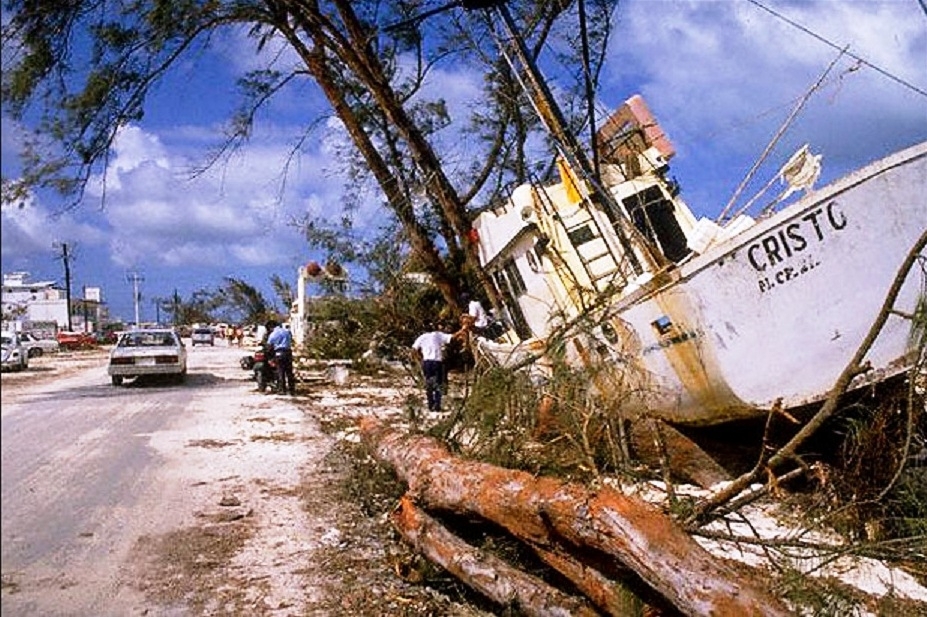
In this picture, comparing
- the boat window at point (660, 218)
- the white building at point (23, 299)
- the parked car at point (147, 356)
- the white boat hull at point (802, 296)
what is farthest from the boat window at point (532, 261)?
the white building at point (23, 299)

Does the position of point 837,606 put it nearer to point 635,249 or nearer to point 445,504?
point 445,504

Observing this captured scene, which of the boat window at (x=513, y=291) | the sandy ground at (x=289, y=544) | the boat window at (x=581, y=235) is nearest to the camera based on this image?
the sandy ground at (x=289, y=544)

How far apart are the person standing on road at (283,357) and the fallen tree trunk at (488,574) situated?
9977mm

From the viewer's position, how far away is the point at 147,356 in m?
15.3

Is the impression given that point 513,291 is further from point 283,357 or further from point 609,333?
point 283,357

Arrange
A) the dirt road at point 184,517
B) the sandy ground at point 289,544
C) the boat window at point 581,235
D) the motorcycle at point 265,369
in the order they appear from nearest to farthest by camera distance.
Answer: the dirt road at point 184,517
the sandy ground at point 289,544
the boat window at point 581,235
the motorcycle at point 265,369

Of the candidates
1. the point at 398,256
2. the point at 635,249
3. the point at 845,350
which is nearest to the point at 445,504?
the point at 845,350

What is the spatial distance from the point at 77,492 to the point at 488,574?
8.75 feet

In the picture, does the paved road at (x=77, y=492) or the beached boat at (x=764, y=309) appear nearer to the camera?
the paved road at (x=77, y=492)

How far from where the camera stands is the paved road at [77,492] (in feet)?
4.69

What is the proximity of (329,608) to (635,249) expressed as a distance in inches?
224

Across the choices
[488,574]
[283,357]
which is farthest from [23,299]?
[283,357]

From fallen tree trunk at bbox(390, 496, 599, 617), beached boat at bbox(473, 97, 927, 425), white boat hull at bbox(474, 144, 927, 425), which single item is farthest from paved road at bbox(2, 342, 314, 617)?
white boat hull at bbox(474, 144, 927, 425)

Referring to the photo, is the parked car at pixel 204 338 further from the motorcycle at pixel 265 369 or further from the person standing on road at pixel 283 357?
the person standing on road at pixel 283 357
